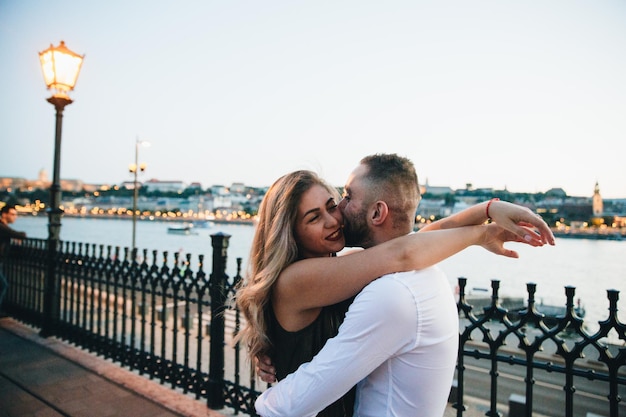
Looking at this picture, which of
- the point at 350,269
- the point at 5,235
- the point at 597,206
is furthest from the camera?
the point at 597,206

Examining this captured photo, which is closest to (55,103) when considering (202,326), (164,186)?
(202,326)

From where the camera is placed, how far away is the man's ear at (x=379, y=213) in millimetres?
1383

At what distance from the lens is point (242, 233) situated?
10231 cm

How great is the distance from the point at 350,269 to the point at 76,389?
3.70m

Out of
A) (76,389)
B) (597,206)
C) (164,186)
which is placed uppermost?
(164,186)

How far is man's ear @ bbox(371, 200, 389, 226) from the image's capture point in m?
1.38

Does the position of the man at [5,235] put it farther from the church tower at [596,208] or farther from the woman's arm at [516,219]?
the church tower at [596,208]

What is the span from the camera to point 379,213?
1405mm

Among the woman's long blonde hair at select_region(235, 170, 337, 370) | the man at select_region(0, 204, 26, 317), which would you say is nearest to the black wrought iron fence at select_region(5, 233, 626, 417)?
the man at select_region(0, 204, 26, 317)

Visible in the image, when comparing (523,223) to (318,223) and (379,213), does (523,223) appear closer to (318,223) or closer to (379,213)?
(379,213)

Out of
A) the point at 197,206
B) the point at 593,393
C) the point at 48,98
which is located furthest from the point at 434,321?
the point at 197,206

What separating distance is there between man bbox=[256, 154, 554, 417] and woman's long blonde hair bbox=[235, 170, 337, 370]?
0.57 feet

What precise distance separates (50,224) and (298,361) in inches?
215

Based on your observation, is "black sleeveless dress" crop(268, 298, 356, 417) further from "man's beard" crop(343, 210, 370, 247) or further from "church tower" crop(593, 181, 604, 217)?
"church tower" crop(593, 181, 604, 217)
